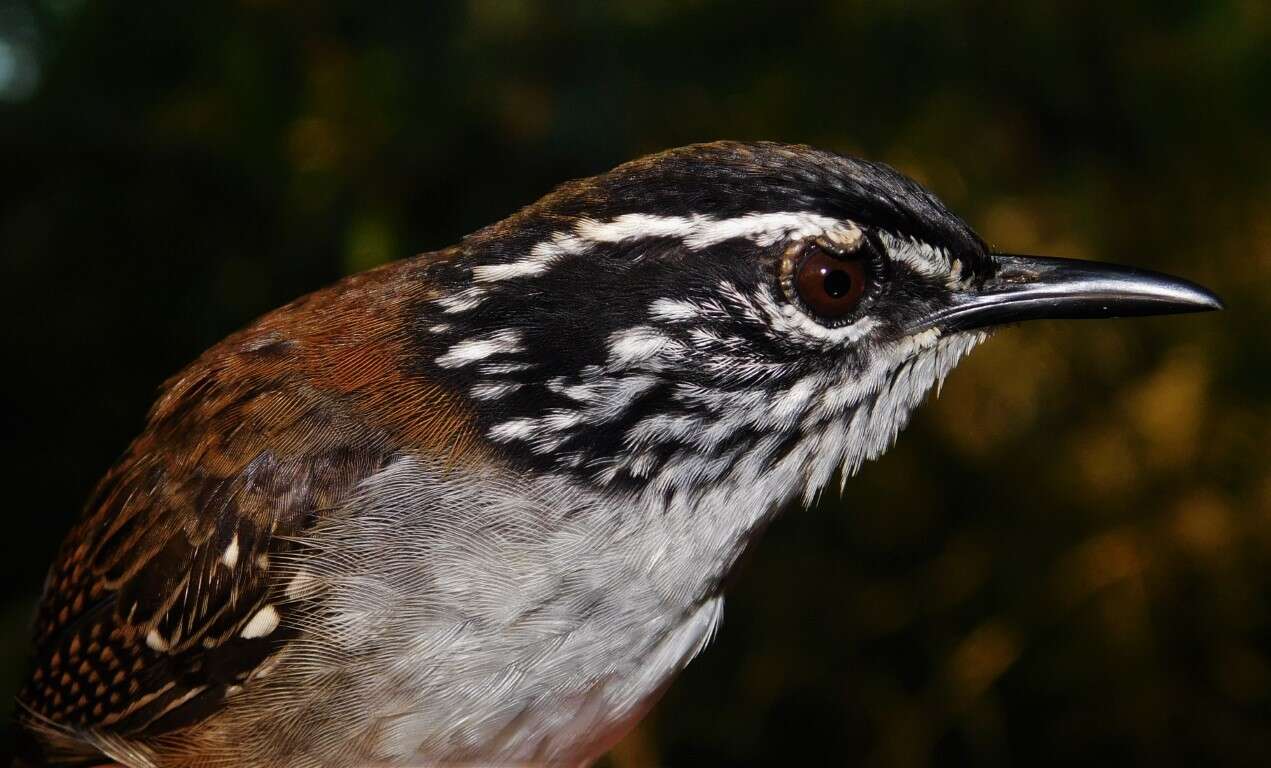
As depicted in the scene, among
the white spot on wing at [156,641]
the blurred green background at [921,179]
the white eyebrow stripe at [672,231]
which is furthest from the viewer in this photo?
the blurred green background at [921,179]

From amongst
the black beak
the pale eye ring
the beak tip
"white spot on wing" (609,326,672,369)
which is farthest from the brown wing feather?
the beak tip

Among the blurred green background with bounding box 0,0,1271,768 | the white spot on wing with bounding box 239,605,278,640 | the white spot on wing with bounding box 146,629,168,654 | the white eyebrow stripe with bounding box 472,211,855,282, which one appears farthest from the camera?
the blurred green background with bounding box 0,0,1271,768

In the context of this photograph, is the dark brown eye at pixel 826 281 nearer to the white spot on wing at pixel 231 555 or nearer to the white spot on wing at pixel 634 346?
the white spot on wing at pixel 634 346

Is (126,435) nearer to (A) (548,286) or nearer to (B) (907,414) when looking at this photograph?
(A) (548,286)

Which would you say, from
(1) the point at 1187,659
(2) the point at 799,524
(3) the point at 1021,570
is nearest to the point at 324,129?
(2) the point at 799,524

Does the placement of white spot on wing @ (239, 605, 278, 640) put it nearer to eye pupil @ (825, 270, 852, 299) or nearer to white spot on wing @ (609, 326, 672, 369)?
white spot on wing @ (609, 326, 672, 369)

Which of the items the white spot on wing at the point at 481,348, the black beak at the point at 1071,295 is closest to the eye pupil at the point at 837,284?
the black beak at the point at 1071,295

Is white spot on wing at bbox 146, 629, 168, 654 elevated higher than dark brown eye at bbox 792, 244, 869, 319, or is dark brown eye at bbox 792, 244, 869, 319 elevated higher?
dark brown eye at bbox 792, 244, 869, 319
